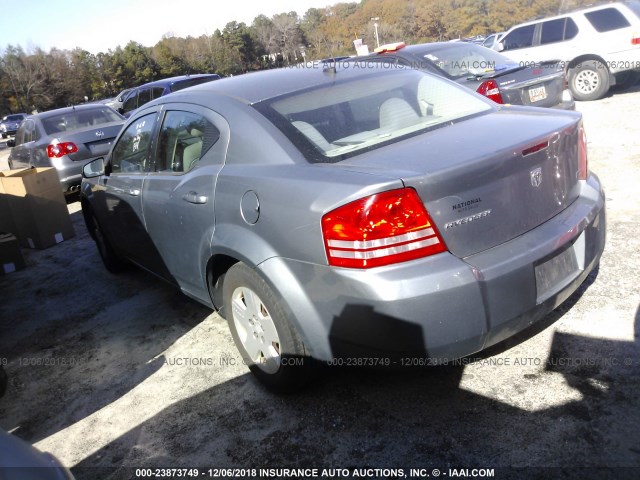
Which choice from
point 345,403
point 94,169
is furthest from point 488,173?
point 94,169

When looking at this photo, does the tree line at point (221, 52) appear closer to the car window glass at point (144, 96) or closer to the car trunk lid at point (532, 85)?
the car window glass at point (144, 96)

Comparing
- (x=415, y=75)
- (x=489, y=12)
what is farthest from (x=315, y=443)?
(x=489, y=12)

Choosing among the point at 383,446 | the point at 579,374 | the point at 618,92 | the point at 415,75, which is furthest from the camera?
the point at 618,92

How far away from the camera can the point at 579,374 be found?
8.84 ft

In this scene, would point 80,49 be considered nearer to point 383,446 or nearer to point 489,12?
point 489,12

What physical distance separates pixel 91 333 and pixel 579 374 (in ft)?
11.2

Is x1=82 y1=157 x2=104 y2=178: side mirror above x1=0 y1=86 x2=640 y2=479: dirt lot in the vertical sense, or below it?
above

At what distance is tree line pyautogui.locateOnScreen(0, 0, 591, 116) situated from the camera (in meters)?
55.9

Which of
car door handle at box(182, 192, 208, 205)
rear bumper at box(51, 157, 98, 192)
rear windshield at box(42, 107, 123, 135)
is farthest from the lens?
rear windshield at box(42, 107, 123, 135)

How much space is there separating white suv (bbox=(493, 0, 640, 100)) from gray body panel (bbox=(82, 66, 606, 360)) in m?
8.56

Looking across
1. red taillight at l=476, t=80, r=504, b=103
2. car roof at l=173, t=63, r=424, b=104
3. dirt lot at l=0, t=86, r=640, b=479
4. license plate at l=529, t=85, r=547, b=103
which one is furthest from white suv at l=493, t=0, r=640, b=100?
car roof at l=173, t=63, r=424, b=104

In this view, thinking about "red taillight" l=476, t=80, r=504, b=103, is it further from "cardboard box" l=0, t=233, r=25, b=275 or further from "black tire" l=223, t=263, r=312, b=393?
"cardboard box" l=0, t=233, r=25, b=275

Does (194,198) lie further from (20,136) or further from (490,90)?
(20,136)

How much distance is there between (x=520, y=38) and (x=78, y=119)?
8.89 m
